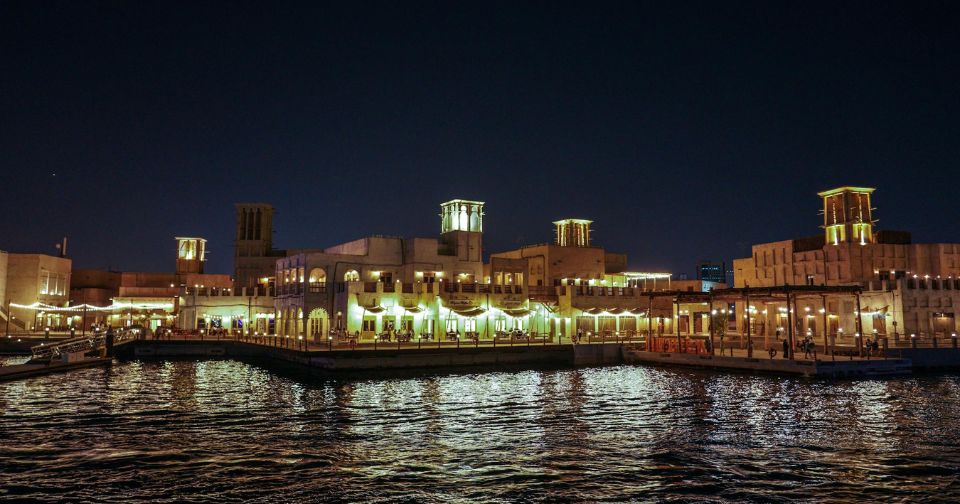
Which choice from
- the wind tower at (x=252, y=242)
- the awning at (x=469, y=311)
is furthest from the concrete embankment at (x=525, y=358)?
the wind tower at (x=252, y=242)

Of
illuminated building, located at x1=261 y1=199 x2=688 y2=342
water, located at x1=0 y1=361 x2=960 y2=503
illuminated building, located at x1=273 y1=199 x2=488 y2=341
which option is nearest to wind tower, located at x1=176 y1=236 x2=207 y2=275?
illuminated building, located at x1=261 y1=199 x2=688 y2=342

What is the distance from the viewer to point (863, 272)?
71875 millimetres

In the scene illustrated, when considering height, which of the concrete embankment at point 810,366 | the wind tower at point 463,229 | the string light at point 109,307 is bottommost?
the concrete embankment at point 810,366

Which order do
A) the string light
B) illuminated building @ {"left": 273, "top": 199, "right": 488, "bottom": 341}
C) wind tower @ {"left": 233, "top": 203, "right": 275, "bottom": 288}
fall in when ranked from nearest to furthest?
illuminated building @ {"left": 273, "top": 199, "right": 488, "bottom": 341} < the string light < wind tower @ {"left": 233, "top": 203, "right": 275, "bottom": 288}

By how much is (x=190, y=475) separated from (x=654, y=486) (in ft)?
40.8

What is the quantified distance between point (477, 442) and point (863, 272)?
214 ft

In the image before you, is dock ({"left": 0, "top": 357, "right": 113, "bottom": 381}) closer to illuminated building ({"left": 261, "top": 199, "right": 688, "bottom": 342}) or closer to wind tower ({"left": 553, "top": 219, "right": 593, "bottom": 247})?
illuminated building ({"left": 261, "top": 199, "right": 688, "bottom": 342})

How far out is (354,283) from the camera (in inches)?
2167

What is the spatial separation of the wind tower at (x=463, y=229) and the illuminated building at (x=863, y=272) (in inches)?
1290

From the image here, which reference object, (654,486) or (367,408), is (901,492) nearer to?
(654,486)

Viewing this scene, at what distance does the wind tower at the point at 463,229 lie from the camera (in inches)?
2579

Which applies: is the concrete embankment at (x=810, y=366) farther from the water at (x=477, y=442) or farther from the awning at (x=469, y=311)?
the awning at (x=469, y=311)

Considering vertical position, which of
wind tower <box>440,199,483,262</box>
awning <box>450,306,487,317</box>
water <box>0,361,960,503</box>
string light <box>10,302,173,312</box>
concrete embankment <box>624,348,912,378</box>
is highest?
wind tower <box>440,199,483,262</box>

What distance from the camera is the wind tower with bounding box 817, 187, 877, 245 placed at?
244 feet
